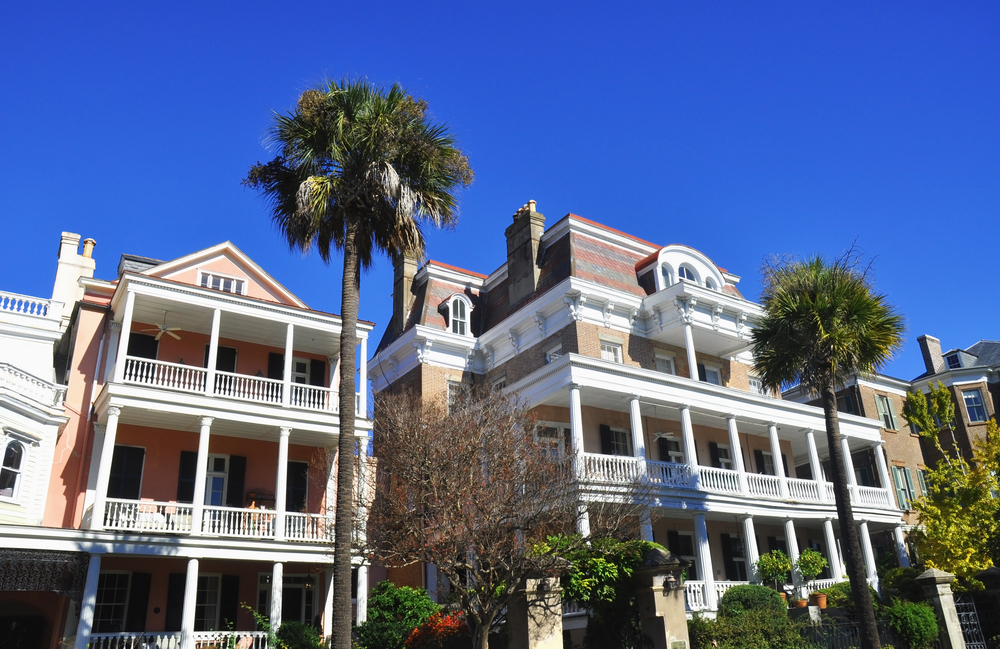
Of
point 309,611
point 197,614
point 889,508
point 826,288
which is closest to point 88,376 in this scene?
point 197,614

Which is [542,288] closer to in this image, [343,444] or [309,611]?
[309,611]

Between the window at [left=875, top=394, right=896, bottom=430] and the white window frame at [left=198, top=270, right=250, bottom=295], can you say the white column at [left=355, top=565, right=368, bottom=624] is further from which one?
the window at [left=875, top=394, right=896, bottom=430]

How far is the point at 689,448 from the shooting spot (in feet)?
88.4

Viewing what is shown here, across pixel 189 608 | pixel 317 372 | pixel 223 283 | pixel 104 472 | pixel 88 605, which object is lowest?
pixel 189 608

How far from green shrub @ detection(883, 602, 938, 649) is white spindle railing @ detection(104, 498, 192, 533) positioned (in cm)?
1873

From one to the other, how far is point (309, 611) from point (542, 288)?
1442 cm

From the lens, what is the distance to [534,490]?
16.8 m

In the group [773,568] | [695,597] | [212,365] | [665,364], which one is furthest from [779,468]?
[212,365]

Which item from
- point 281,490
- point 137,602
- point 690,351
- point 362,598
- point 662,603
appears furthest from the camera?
point 690,351

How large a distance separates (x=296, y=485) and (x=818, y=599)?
17302 millimetres

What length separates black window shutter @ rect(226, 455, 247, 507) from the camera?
81.9ft

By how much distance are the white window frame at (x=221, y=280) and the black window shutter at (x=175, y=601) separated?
9.22 metres

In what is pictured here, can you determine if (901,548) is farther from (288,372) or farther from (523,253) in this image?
(288,372)

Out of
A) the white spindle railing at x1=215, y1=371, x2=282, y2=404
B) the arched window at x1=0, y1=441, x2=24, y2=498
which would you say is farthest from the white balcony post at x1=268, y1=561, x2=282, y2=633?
the arched window at x1=0, y1=441, x2=24, y2=498
